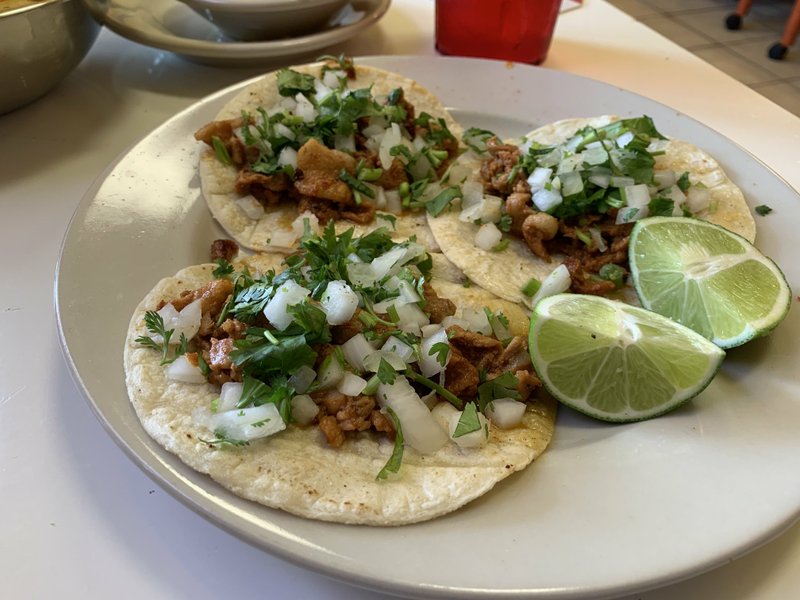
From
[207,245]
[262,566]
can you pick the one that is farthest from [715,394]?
[207,245]

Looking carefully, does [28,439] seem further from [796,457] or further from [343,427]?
[796,457]

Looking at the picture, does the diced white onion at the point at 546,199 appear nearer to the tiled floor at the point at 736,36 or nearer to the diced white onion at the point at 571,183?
the diced white onion at the point at 571,183

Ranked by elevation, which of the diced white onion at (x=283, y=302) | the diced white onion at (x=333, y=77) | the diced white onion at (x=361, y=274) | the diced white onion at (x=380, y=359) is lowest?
the diced white onion at (x=380, y=359)

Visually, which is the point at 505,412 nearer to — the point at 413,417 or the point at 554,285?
A: the point at 413,417

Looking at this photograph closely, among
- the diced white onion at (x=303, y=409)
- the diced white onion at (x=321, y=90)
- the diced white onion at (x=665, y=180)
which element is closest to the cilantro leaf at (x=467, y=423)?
the diced white onion at (x=303, y=409)

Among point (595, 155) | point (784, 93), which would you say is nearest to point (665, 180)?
point (595, 155)
